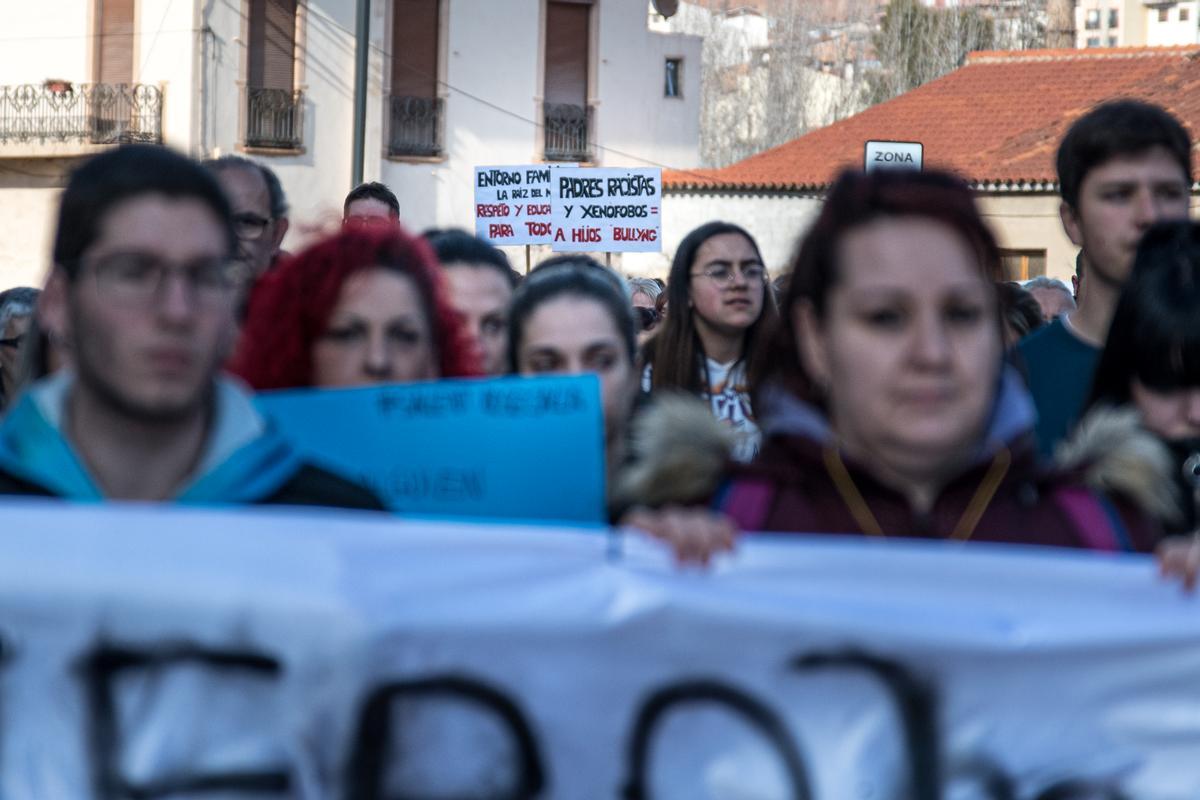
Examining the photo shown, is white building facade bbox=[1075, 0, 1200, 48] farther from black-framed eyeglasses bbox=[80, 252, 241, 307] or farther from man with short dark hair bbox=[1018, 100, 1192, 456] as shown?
black-framed eyeglasses bbox=[80, 252, 241, 307]

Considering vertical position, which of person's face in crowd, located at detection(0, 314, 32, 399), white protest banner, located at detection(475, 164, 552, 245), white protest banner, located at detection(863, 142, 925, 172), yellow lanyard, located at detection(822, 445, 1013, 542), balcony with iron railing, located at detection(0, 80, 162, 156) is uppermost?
balcony with iron railing, located at detection(0, 80, 162, 156)

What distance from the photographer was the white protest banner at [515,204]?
13102 mm

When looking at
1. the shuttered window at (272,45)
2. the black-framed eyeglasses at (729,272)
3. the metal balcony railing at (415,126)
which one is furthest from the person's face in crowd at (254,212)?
the metal balcony railing at (415,126)

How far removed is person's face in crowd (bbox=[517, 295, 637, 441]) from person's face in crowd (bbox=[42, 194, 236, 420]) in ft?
4.05

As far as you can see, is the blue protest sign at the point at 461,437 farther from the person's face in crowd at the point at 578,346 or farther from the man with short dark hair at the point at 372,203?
the man with short dark hair at the point at 372,203

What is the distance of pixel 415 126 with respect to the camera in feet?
98.6

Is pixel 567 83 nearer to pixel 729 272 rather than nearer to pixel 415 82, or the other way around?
pixel 415 82

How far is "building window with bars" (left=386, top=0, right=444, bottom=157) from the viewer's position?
29.9m

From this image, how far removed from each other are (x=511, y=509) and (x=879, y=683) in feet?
2.64

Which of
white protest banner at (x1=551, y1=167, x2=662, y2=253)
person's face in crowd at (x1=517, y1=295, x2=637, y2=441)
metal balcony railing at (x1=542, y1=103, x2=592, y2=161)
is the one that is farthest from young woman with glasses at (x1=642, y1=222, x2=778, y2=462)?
metal balcony railing at (x1=542, y1=103, x2=592, y2=161)

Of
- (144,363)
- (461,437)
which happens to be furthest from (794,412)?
(144,363)

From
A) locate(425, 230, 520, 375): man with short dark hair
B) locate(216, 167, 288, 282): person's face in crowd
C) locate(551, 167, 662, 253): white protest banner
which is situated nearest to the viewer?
locate(425, 230, 520, 375): man with short dark hair

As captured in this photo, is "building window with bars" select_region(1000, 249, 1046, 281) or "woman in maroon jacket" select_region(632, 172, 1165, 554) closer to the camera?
"woman in maroon jacket" select_region(632, 172, 1165, 554)

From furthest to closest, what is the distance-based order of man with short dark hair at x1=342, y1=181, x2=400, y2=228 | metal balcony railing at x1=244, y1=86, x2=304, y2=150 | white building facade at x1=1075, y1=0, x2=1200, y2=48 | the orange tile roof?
white building facade at x1=1075, y1=0, x2=1200, y2=48, the orange tile roof, metal balcony railing at x1=244, y1=86, x2=304, y2=150, man with short dark hair at x1=342, y1=181, x2=400, y2=228
